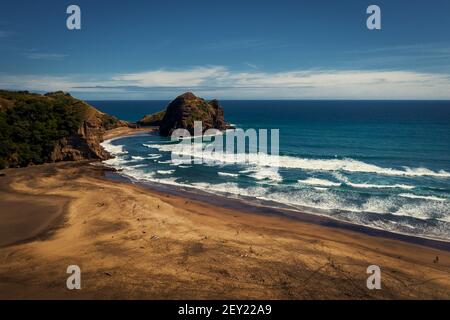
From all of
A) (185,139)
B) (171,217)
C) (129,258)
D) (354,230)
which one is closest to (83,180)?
(171,217)

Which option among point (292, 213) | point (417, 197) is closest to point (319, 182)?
point (417, 197)

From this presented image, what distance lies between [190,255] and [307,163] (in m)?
33.6

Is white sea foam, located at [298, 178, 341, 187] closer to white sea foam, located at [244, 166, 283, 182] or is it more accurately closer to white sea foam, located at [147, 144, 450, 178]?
white sea foam, located at [244, 166, 283, 182]

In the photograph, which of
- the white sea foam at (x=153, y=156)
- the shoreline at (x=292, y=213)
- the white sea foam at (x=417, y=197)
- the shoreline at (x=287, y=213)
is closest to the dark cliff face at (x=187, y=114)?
the white sea foam at (x=153, y=156)

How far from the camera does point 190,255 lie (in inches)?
822

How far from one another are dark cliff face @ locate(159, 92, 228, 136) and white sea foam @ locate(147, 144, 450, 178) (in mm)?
25481

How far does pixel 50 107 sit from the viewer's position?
2142 inches

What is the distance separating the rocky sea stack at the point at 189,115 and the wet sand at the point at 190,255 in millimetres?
59145

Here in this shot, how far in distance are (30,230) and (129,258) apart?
10340 millimetres

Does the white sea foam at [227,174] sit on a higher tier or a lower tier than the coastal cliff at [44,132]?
lower

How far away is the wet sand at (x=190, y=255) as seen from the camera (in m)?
17.1

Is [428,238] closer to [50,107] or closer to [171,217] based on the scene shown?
[171,217]

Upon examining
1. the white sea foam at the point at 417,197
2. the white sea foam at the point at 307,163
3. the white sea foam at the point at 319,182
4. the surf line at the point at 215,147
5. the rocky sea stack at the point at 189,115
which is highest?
the rocky sea stack at the point at 189,115

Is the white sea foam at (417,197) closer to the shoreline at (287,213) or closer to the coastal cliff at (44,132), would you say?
the shoreline at (287,213)
